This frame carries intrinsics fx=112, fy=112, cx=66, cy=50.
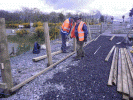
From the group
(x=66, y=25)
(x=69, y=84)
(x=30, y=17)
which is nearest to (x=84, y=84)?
(x=69, y=84)

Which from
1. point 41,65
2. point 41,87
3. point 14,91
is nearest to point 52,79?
point 41,87

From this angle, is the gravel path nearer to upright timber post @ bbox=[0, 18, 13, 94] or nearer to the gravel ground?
the gravel ground

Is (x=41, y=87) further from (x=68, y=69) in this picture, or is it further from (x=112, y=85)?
(x=112, y=85)

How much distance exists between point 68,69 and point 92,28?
12573 mm

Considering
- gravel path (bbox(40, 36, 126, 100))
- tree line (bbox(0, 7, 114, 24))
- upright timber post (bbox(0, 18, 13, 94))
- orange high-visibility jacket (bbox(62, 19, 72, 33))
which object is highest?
tree line (bbox(0, 7, 114, 24))

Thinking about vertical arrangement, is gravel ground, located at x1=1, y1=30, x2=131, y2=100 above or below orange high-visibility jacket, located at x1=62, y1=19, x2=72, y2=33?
below

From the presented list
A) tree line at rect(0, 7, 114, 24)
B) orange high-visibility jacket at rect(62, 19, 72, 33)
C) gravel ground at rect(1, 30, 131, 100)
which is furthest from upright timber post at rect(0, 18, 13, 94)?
tree line at rect(0, 7, 114, 24)

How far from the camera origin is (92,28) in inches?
626

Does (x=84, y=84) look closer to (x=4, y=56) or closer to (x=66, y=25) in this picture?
(x=4, y=56)

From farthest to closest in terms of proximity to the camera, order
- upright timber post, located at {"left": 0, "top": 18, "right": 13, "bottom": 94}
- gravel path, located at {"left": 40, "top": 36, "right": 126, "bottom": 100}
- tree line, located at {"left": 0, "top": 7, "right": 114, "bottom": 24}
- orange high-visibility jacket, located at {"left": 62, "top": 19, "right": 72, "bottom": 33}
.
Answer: tree line, located at {"left": 0, "top": 7, "right": 114, "bottom": 24}, orange high-visibility jacket, located at {"left": 62, "top": 19, "right": 72, "bottom": 33}, gravel path, located at {"left": 40, "top": 36, "right": 126, "bottom": 100}, upright timber post, located at {"left": 0, "top": 18, "right": 13, "bottom": 94}

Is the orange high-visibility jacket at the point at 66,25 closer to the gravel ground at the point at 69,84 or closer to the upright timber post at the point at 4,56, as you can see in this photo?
the gravel ground at the point at 69,84

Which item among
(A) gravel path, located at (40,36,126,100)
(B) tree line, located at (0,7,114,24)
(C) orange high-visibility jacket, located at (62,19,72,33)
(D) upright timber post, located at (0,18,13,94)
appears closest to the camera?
(D) upright timber post, located at (0,18,13,94)

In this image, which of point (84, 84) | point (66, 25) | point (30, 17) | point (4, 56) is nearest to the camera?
point (4, 56)

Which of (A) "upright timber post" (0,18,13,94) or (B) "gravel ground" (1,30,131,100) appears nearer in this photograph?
(A) "upright timber post" (0,18,13,94)
